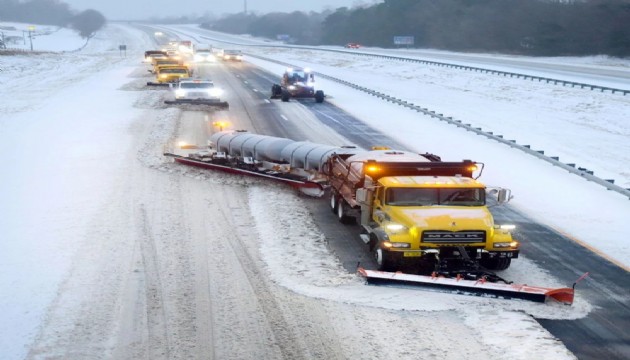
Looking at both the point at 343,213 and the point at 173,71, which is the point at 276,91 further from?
the point at 343,213

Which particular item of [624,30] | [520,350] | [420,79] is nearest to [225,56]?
[420,79]

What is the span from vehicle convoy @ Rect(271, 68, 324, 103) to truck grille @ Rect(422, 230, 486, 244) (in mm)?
29785

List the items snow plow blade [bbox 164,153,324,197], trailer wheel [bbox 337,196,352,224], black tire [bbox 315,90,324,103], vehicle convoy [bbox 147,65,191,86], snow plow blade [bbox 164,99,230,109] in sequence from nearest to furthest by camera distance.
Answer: trailer wheel [bbox 337,196,352,224]
snow plow blade [bbox 164,153,324,197]
snow plow blade [bbox 164,99,230,109]
black tire [bbox 315,90,324,103]
vehicle convoy [bbox 147,65,191,86]

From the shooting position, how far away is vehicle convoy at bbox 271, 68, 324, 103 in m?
41.0

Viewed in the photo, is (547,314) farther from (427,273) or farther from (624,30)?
(624,30)

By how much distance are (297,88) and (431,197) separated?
29.7m

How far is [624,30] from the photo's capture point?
261 feet

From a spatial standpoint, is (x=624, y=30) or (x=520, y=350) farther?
(x=624, y=30)

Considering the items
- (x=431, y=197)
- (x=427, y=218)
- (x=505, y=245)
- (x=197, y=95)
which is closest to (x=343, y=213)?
(x=431, y=197)

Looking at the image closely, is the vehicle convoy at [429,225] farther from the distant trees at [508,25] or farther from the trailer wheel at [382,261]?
the distant trees at [508,25]

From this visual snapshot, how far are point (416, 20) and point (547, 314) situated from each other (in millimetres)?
127111

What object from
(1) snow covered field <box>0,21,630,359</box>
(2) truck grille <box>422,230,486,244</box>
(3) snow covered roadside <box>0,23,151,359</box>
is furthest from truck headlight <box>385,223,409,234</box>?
(3) snow covered roadside <box>0,23,151,359</box>

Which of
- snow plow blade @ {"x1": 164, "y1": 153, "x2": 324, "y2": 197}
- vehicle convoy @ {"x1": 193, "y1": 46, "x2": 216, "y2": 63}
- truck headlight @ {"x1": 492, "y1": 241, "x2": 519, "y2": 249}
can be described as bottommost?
vehicle convoy @ {"x1": 193, "y1": 46, "x2": 216, "y2": 63}

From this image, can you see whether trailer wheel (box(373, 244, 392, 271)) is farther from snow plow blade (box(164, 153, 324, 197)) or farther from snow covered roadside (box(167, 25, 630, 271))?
snow plow blade (box(164, 153, 324, 197))
